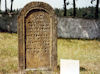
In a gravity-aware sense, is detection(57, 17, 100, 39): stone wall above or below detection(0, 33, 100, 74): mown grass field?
above

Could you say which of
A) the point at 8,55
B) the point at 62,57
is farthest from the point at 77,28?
the point at 8,55

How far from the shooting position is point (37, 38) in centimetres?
740

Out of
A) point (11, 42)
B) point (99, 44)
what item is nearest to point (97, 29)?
point (99, 44)

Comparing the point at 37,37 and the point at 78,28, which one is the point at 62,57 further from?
the point at 78,28

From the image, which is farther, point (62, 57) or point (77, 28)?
point (77, 28)

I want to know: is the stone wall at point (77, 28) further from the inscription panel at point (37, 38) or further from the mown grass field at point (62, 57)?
the inscription panel at point (37, 38)

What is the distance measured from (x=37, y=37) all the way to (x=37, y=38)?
0.04 metres

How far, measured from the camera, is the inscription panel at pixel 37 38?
7379 mm

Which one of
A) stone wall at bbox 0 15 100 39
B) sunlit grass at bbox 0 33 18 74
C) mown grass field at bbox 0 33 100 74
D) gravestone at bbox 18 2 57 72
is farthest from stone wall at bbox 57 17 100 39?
gravestone at bbox 18 2 57 72

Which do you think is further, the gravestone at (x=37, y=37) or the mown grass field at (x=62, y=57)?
the mown grass field at (x=62, y=57)

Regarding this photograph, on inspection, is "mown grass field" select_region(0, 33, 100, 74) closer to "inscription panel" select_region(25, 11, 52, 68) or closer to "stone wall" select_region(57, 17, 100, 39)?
"inscription panel" select_region(25, 11, 52, 68)

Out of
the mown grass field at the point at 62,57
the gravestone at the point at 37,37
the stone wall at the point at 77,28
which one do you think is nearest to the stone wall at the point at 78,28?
the stone wall at the point at 77,28

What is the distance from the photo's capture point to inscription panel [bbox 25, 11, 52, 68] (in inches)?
291

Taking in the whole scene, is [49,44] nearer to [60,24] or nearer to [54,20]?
[54,20]
